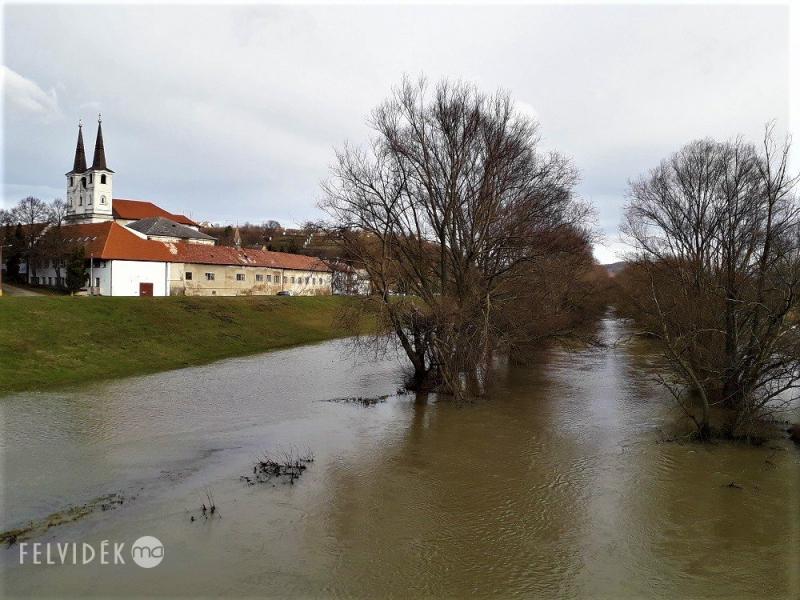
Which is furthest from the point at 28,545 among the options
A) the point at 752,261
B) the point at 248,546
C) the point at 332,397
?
the point at 752,261

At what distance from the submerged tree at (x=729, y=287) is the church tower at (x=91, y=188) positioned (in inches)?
2761

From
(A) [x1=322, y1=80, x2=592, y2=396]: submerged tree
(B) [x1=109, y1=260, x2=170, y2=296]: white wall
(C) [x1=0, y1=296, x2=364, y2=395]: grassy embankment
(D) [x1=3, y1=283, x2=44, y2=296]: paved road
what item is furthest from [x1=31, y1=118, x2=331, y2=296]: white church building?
(A) [x1=322, y1=80, x2=592, y2=396]: submerged tree

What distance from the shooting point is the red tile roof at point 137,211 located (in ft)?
264

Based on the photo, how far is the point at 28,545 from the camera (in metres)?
8.28

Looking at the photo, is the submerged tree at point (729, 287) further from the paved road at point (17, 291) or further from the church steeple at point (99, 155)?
the church steeple at point (99, 155)

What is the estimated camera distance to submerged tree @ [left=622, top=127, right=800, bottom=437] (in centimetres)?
1440

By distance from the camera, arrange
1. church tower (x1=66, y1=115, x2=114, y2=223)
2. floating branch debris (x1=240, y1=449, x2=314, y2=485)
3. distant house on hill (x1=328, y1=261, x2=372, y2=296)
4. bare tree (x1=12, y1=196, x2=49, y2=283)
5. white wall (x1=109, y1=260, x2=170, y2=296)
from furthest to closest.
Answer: church tower (x1=66, y1=115, x2=114, y2=223), bare tree (x1=12, y1=196, x2=49, y2=283), white wall (x1=109, y1=260, x2=170, y2=296), distant house on hill (x1=328, y1=261, x2=372, y2=296), floating branch debris (x1=240, y1=449, x2=314, y2=485)

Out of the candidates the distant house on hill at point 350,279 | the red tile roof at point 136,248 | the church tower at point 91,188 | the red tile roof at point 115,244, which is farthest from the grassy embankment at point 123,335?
the church tower at point 91,188

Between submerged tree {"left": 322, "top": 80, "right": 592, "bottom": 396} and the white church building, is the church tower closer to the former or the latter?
the white church building

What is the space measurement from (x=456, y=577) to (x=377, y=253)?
540 inches

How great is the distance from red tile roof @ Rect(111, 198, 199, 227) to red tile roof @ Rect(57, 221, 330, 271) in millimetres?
27936

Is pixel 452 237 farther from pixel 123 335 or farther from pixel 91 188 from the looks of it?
pixel 91 188

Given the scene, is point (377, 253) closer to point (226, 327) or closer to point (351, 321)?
point (351, 321)

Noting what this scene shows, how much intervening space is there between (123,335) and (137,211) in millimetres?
63048
